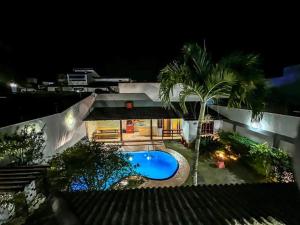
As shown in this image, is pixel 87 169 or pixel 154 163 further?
pixel 154 163

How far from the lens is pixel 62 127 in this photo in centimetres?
1317

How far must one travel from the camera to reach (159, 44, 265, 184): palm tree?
6.88 metres

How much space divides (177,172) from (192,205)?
28.4 ft

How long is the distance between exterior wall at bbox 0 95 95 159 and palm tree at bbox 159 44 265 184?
7103mm

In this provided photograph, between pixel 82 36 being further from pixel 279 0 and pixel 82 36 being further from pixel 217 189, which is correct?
pixel 217 189

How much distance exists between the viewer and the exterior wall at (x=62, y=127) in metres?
10.5

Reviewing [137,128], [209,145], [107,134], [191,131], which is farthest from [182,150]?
[107,134]

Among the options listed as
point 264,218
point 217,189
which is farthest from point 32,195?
point 264,218

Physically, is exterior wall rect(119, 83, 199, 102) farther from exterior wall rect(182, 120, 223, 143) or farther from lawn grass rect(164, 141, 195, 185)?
lawn grass rect(164, 141, 195, 185)

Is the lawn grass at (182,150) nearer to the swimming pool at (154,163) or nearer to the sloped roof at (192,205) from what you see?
the swimming pool at (154,163)

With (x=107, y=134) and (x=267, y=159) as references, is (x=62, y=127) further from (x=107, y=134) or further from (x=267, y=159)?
(x=267, y=159)

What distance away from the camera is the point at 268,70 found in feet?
66.2

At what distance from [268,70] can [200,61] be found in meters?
16.6

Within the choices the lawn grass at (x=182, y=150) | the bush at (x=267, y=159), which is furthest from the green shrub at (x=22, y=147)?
the bush at (x=267, y=159)
